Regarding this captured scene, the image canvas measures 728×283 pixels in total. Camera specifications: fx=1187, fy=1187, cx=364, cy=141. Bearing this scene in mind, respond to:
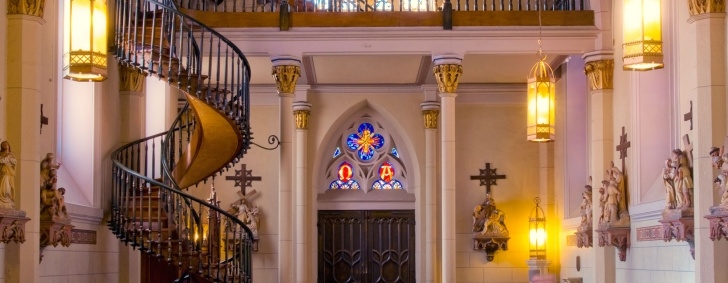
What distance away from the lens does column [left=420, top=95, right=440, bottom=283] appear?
22438mm

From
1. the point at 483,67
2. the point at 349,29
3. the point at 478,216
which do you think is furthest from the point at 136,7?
the point at 478,216

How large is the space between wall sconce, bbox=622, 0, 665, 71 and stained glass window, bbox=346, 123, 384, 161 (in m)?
12.7

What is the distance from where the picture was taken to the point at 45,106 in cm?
1479

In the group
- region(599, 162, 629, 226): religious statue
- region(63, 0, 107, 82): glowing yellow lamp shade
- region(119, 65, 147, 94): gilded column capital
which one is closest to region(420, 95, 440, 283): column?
region(599, 162, 629, 226): religious statue

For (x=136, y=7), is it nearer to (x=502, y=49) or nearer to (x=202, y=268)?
(x=202, y=268)

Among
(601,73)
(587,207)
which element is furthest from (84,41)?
(587,207)

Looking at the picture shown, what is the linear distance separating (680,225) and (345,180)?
11273 millimetres

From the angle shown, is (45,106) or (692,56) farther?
(45,106)

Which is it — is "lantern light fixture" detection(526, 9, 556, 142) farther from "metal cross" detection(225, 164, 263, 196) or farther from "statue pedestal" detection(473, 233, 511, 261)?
"metal cross" detection(225, 164, 263, 196)

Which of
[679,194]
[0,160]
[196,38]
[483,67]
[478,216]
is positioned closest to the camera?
[0,160]

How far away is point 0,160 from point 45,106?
2572mm

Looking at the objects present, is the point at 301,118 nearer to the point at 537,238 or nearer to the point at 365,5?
the point at 365,5

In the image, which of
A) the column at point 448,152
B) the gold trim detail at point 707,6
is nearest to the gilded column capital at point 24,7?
the gold trim detail at point 707,6

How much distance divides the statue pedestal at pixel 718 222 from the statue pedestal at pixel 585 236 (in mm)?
6554
